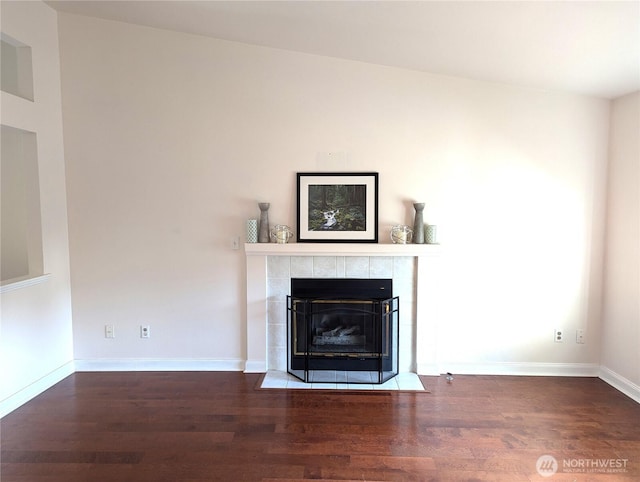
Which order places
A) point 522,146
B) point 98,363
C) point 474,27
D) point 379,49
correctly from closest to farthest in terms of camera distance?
1. point 474,27
2. point 379,49
3. point 522,146
4. point 98,363

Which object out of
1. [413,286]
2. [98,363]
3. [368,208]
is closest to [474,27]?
[368,208]

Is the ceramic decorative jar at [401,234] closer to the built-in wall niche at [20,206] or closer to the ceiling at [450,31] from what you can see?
the ceiling at [450,31]

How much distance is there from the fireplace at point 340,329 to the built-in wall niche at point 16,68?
2.53 m

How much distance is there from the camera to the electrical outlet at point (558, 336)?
3418 mm

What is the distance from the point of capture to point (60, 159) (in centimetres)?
334

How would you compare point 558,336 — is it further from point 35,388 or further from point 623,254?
point 35,388

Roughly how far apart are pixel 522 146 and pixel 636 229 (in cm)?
103

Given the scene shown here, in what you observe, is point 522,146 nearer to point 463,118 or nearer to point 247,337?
point 463,118

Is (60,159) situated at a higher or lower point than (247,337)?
higher

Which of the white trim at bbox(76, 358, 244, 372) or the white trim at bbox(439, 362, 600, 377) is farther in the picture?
the white trim at bbox(76, 358, 244, 372)

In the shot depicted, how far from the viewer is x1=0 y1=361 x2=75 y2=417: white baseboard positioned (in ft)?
9.27

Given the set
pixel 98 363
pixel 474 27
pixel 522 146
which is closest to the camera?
pixel 474 27

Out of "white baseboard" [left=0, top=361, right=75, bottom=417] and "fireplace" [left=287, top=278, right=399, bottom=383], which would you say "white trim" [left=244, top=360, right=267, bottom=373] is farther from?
"white baseboard" [left=0, top=361, right=75, bottom=417]

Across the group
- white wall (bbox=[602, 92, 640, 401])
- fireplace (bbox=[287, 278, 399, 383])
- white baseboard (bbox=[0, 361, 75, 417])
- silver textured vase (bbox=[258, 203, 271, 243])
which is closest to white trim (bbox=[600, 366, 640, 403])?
white wall (bbox=[602, 92, 640, 401])
